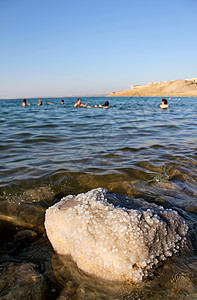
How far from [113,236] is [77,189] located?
5.42ft

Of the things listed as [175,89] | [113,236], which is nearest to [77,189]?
[113,236]

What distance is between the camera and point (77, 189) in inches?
133

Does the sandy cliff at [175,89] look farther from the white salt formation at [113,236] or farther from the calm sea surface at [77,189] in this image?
the white salt formation at [113,236]

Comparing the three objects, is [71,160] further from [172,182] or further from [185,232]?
[185,232]

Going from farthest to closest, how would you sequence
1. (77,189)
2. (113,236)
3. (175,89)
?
(175,89) < (77,189) < (113,236)

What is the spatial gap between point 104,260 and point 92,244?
0.16 m

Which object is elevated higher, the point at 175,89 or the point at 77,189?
the point at 175,89

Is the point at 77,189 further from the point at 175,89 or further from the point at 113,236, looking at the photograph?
the point at 175,89

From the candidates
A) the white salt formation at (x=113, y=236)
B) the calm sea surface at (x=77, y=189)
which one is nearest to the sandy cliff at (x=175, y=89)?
the calm sea surface at (x=77, y=189)

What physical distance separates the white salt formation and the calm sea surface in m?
0.10

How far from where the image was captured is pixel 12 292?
1.63 meters

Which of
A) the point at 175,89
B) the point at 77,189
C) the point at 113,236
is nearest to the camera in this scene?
the point at 113,236

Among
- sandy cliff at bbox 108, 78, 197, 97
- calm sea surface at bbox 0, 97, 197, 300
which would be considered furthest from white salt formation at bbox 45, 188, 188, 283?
sandy cliff at bbox 108, 78, 197, 97

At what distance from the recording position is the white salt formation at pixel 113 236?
69.0 inches
